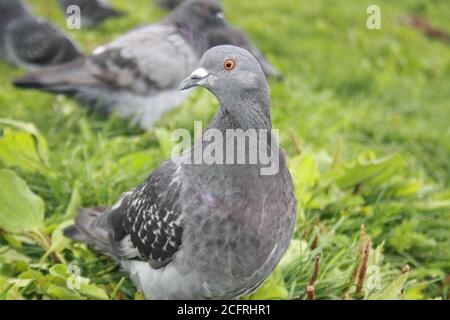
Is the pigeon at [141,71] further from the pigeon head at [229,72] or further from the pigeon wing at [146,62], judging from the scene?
the pigeon head at [229,72]

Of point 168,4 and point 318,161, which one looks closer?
point 318,161

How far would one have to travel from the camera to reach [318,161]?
529cm

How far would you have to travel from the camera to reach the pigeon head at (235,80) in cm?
303

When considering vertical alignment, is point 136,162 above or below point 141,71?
below

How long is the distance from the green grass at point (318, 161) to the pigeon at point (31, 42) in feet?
0.85

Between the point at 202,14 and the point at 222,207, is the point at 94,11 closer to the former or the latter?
the point at 202,14

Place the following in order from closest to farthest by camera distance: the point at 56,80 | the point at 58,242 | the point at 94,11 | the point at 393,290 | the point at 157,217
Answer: the point at 157,217
the point at 393,290
the point at 58,242
the point at 56,80
the point at 94,11

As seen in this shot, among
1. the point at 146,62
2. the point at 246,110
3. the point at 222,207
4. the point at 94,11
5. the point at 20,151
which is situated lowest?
the point at 222,207

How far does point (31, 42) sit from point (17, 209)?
169 inches

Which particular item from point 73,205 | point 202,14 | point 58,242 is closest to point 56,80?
point 202,14

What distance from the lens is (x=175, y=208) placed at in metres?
3.31

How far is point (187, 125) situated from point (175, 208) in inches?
104

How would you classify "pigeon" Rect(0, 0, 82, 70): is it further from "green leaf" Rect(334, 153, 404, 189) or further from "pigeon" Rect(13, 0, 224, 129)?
"green leaf" Rect(334, 153, 404, 189)
